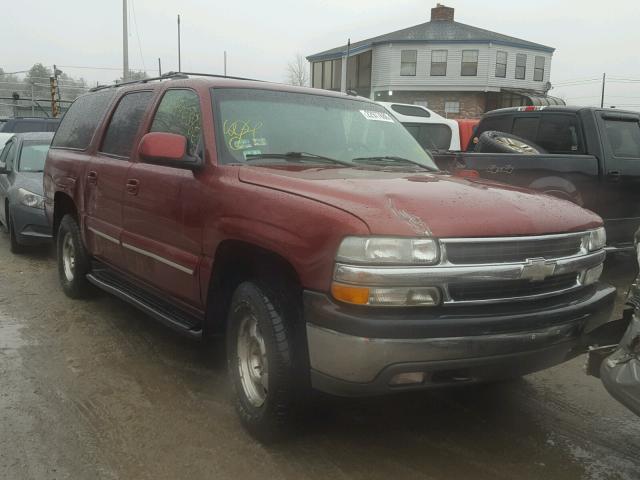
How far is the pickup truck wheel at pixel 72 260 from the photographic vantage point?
17.9ft

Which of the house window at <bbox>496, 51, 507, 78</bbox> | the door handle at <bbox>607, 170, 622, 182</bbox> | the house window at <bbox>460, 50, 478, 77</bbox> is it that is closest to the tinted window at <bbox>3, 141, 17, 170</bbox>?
the door handle at <bbox>607, 170, 622, 182</bbox>

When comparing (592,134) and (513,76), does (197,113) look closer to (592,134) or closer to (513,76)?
(592,134)

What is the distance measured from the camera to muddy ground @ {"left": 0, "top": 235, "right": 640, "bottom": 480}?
116 inches

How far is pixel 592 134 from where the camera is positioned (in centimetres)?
680

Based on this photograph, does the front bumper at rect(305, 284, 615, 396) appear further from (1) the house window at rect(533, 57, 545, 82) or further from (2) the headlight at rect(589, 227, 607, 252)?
(1) the house window at rect(533, 57, 545, 82)

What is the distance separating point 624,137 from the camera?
7.04 meters

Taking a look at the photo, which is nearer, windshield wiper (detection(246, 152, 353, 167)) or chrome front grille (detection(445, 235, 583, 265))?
chrome front grille (detection(445, 235, 583, 265))

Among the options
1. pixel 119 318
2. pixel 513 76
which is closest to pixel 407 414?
pixel 119 318

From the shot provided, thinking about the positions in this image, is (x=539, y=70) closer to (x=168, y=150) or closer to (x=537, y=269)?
(x=168, y=150)

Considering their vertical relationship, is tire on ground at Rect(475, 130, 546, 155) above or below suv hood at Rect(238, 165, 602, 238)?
above

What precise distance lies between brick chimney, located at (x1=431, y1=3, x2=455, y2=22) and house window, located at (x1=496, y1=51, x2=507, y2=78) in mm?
4077

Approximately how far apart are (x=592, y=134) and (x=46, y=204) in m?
5.91

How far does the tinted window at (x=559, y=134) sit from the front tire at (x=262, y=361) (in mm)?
5118

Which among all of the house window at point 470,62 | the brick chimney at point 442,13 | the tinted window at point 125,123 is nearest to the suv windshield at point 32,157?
the tinted window at point 125,123
